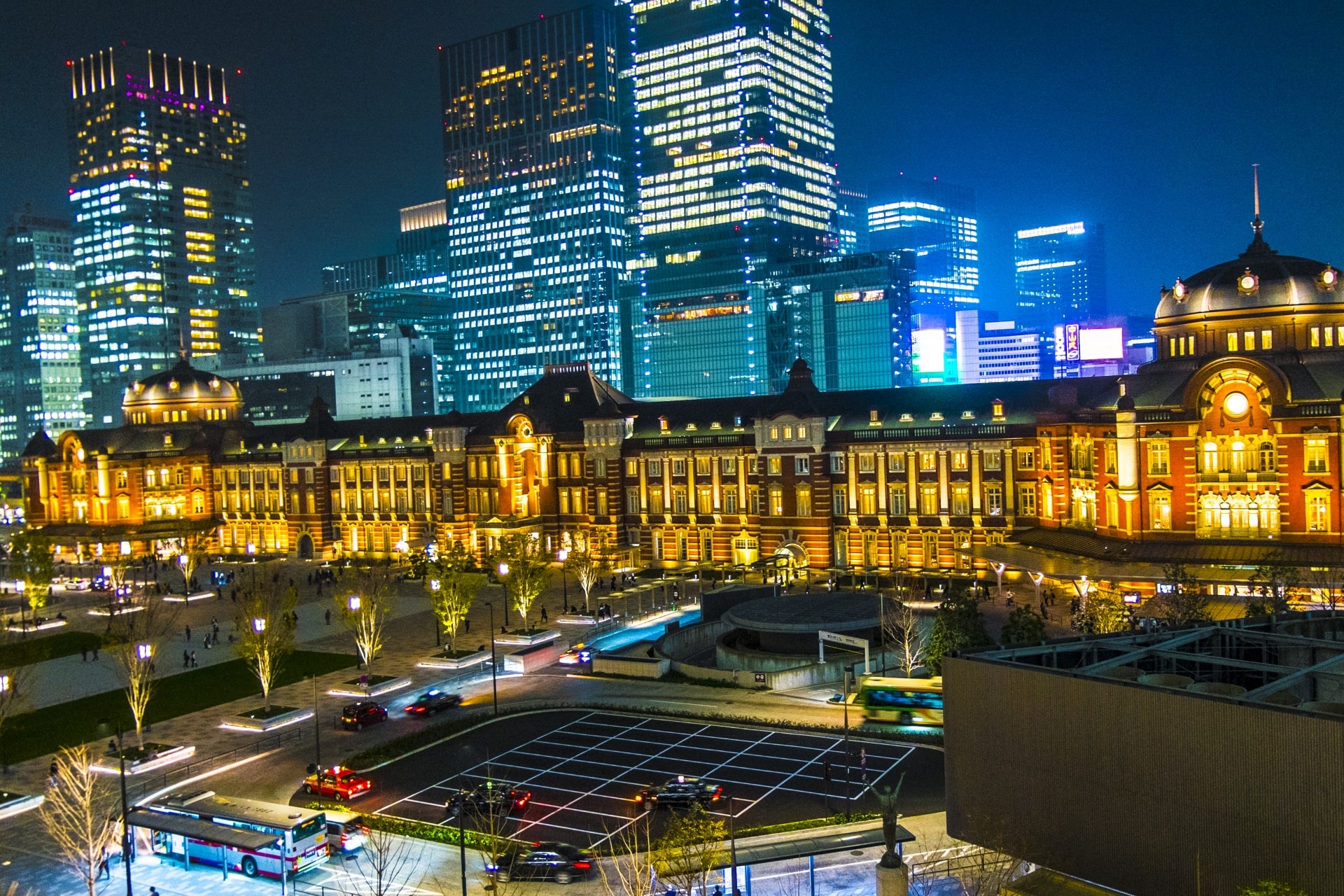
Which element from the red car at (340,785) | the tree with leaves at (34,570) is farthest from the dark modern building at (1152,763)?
the tree with leaves at (34,570)

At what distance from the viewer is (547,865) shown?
34.6 meters

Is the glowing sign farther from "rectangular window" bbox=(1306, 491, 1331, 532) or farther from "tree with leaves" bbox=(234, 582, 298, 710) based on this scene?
"tree with leaves" bbox=(234, 582, 298, 710)

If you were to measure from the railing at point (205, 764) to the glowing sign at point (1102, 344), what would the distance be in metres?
150

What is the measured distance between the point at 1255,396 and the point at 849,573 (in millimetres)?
30032

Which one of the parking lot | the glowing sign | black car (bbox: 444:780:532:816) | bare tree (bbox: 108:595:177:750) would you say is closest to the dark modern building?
the parking lot

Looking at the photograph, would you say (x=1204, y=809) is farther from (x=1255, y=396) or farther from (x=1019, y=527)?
(x=1019, y=527)

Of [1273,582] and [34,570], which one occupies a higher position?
[34,570]

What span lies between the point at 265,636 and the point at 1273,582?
51.3 metres

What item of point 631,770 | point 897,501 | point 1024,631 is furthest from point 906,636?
point 897,501

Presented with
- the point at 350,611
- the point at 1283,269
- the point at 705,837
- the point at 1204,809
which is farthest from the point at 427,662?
the point at 1283,269

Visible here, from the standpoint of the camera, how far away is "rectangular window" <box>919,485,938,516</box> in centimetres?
8675

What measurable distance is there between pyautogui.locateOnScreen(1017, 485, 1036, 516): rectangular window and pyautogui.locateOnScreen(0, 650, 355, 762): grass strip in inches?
1871

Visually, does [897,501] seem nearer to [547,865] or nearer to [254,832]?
[547,865]

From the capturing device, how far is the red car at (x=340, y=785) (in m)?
43.1
